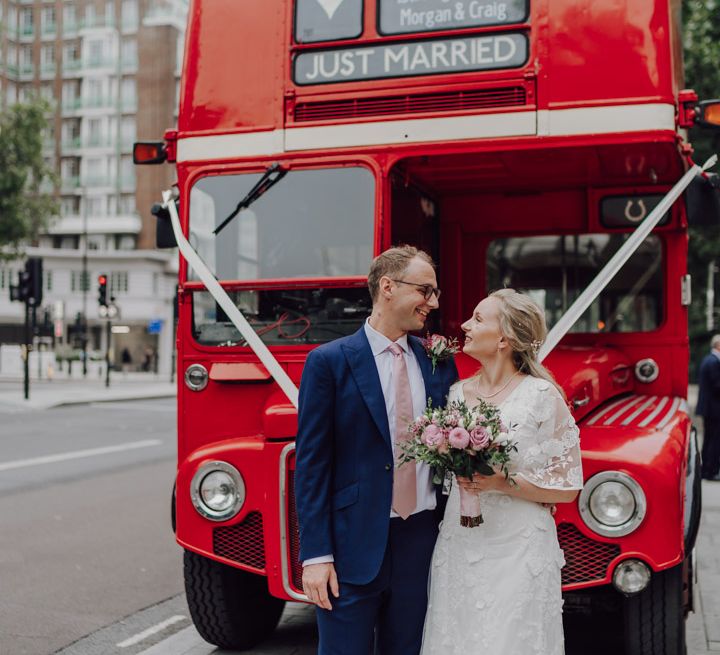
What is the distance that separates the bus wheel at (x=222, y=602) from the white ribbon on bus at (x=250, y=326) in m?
0.98

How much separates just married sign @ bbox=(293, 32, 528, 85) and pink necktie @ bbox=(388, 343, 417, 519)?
223 centimetres

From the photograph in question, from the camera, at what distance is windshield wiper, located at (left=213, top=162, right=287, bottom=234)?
496 cm

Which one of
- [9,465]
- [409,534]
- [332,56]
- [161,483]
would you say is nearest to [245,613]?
[409,534]

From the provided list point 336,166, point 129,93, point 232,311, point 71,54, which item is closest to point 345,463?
point 232,311

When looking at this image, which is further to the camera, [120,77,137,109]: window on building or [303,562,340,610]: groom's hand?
[120,77,137,109]: window on building

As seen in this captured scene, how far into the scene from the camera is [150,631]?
18.7 ft

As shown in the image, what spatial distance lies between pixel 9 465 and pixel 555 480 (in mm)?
11257

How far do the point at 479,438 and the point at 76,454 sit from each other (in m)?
12.4

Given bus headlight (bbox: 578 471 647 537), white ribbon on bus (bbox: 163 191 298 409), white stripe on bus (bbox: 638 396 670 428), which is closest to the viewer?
bus headlight (bbox: 578 471 647 537)

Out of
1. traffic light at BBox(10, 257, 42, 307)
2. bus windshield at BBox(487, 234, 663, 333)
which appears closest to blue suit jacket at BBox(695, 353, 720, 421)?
bus windshield at BBox(487, 234, 663, 333)

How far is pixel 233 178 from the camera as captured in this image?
5031mm

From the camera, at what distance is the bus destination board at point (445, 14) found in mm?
4918

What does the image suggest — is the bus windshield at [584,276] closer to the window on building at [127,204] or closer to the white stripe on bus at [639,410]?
the white stripe on bus at [639,410]

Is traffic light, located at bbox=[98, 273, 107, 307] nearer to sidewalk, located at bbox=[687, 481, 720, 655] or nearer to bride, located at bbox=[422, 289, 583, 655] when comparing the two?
sidewalk, located at bbox=[687, 481, 720, 655]
